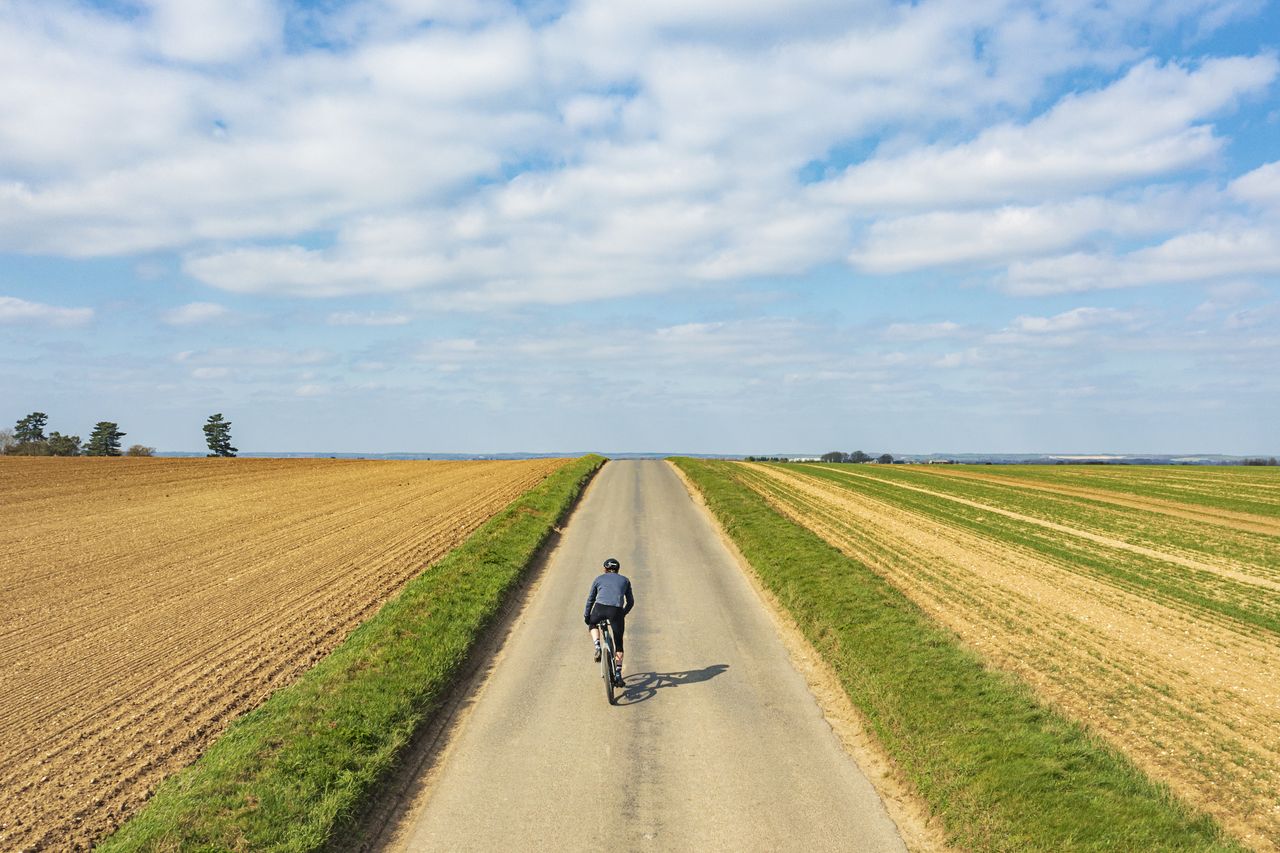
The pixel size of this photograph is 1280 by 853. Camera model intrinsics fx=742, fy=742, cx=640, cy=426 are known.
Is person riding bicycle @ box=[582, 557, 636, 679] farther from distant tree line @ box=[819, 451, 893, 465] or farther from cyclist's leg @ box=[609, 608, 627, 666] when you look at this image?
distant tree line @ box=[819, 451, 893, 465]

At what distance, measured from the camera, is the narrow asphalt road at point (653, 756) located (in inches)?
324

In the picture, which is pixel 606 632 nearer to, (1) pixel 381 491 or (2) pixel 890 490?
(1) pixel 381 491

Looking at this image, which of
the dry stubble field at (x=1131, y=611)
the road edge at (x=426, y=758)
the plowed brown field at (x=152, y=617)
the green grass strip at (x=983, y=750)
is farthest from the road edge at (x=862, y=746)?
the plowed brown field at (x=152, y=617)

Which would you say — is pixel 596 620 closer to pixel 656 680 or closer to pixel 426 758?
pixel 656 680

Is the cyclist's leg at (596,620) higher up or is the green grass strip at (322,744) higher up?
the cyclist's leg at (596,620)

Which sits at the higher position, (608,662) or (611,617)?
(611,617)

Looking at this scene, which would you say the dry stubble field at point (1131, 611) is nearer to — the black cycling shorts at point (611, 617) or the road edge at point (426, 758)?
the black cycling shorts at point (611, 617)

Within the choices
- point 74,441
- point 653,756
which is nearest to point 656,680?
point 653,756

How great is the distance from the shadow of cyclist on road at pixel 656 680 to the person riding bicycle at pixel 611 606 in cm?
45

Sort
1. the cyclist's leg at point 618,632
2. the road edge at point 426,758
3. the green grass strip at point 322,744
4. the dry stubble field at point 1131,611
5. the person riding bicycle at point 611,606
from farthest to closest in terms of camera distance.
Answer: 1. the person riding bicycle at point 611,606
2. the cyclist's leg at point 618,632
3. the dry stubble field at point 1131,611
4. the road edge at point 426,758
5. the green grass strip at point 322,744

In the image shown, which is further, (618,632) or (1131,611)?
(1131,611)

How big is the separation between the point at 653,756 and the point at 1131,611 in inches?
590

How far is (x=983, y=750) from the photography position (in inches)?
379

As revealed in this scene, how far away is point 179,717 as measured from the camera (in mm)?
11203
